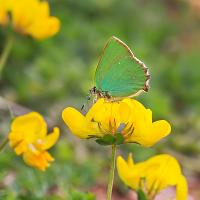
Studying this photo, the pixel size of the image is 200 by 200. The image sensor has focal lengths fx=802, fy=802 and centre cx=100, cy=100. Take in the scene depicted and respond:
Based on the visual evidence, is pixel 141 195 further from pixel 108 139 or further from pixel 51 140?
pixel 51 140

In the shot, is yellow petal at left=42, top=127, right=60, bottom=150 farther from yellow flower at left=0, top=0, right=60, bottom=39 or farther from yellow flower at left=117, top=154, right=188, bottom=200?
yellow flower at left=0, top=0, right=60, bottom=39

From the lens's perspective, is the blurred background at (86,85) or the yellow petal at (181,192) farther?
the blurred background at (86,85)

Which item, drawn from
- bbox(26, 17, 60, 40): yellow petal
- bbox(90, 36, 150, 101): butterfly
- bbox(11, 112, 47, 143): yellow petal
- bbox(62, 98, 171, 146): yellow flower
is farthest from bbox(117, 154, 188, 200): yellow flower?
bbox(26, 17, 60, 40): yellow petal

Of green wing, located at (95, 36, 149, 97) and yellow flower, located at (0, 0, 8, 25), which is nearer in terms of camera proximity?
green wing, located at (95, 36, 149, 97)

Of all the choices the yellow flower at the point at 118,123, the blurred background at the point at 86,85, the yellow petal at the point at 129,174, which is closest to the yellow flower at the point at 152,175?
the yellow petal at the point at 129,174

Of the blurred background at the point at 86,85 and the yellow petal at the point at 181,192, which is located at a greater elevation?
the blurred background at the point at 86,85

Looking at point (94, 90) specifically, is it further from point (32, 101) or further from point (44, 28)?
point (32, 101)

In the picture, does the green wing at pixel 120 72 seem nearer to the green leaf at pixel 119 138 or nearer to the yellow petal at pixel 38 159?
the green leaf at pixel 119 138
